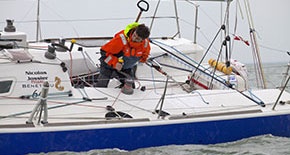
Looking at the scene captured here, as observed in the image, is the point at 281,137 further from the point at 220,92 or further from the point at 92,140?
the point at 92,140

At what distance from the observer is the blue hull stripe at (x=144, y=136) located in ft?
16.1

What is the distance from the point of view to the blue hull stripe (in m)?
4.91

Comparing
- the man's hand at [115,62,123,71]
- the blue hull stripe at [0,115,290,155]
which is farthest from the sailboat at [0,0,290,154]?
the man's hand at [115,62,123,71]

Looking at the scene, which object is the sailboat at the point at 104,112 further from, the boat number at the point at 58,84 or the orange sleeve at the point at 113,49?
the orange sleeve at the point at 113,49

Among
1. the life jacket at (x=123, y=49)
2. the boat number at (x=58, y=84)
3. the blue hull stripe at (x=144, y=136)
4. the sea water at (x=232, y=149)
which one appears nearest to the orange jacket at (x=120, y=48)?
the life jacket at (x=123, y=49)

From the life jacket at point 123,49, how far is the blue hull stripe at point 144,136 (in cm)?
91

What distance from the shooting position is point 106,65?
235 inches

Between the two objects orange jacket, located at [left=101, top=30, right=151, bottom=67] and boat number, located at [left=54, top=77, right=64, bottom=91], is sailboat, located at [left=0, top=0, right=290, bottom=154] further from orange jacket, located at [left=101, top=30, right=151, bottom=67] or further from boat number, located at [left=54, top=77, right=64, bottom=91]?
orange jacket, located at [left=101, top=30, right=151, bottom=67]

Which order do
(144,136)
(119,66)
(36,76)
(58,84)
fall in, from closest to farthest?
1. (144,136)
2. (36,76)
3. (58,84)
4. (119,66)

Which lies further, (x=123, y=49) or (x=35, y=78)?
(x=123, y=49)

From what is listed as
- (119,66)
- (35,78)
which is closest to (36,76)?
(35,78)

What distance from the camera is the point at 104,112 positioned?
550 cm

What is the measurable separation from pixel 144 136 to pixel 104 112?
480mm

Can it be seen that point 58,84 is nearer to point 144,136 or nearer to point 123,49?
point 123,49
